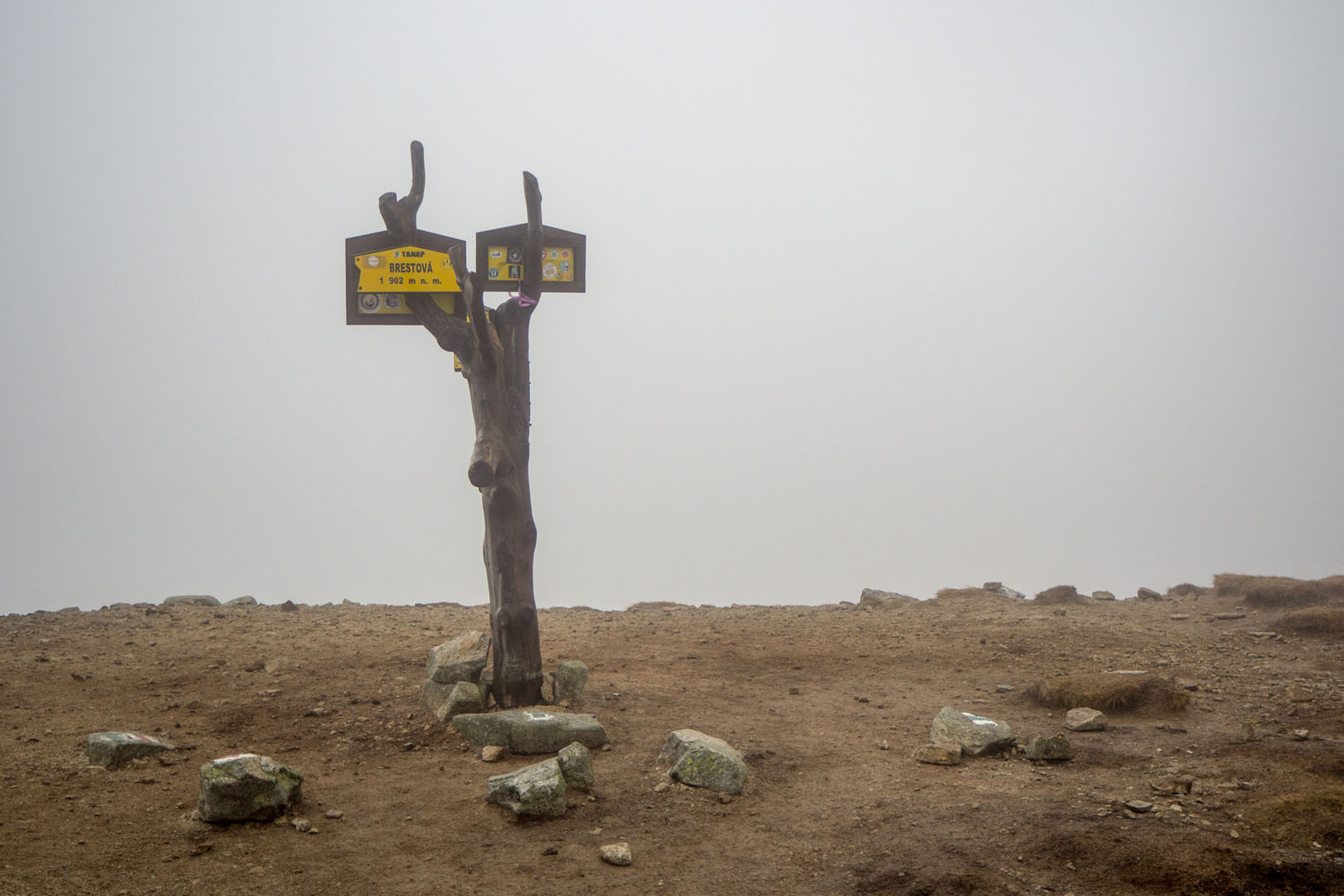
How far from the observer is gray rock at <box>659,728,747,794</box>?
257 inches

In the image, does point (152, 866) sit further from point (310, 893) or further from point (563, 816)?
point (563, 816)

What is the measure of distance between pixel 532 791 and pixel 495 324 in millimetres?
4430

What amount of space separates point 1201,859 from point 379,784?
Result: 5424 mm

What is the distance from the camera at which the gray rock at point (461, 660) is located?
8330mm

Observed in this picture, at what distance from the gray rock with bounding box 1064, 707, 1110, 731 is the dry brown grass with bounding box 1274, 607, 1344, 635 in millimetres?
4359

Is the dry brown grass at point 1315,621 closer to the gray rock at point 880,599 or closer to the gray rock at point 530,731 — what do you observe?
the gray rock at point 880,599

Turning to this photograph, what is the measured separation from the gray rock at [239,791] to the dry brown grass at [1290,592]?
1222cm

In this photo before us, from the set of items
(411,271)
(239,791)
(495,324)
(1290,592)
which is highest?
(411,271)

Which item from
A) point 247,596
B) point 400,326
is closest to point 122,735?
point 400,326

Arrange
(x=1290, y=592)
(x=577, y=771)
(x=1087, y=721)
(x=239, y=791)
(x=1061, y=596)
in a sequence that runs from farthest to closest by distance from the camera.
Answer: (x=1061, y=596) → (x=1290, y=592) → (x=1087, y=721) → (x=577, y=771) → (x=239, y=791)

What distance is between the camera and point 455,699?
311 inches

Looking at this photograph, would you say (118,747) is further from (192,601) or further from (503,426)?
(192,601)

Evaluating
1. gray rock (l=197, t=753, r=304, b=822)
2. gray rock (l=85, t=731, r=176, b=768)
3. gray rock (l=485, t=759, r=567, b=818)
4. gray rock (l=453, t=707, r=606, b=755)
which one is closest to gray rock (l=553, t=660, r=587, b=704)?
gray rock (l=453, t=707, r=606, b=755)

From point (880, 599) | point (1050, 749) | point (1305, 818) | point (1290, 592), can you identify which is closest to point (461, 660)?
point (1050, 749)
